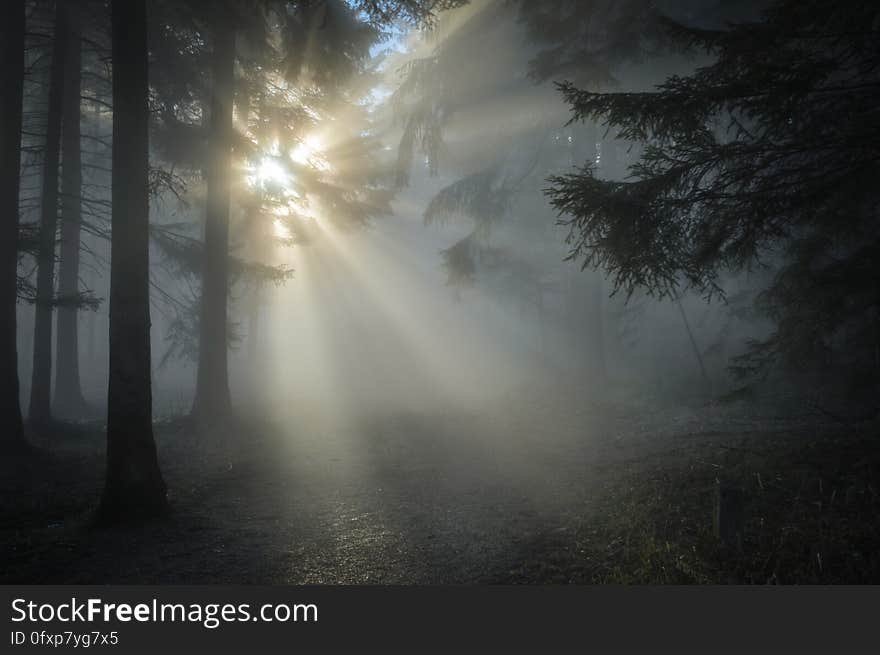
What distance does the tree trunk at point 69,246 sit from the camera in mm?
13863

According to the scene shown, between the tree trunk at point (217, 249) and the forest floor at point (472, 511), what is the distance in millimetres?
1309

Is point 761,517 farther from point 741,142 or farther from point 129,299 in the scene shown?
point 129,299

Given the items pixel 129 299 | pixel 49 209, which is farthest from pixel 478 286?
pixel 129 299

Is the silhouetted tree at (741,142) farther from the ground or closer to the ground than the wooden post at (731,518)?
farther from the ground

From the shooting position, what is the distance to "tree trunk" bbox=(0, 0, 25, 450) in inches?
382

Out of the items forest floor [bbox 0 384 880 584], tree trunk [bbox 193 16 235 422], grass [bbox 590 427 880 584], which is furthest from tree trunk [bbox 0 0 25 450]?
grass [bbox 590 427 880 584]

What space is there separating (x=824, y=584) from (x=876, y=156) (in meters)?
4.64

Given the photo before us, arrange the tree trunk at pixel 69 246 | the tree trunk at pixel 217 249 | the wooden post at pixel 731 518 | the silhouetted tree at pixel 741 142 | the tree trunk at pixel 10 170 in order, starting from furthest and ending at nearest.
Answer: the tree trunk at pixel 69 246 → the tree trunk at pixel 217 249 → the tree trunk at pixel 10 170 → the silhouetted tree at pixel 741 142 → the wooden post at pixel 731 518

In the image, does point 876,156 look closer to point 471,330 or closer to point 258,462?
point 258,462

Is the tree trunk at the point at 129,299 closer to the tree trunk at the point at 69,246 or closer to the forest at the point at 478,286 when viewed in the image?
the forest at the point at 478,286

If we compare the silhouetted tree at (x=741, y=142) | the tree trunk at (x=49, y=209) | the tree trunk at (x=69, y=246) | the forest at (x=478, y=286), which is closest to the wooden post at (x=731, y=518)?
the forest at (x=478, y=286)

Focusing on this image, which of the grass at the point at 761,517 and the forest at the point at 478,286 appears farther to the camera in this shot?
the forest at the point at 478,286

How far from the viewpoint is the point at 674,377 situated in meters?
17.6

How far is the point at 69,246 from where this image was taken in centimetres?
1712
